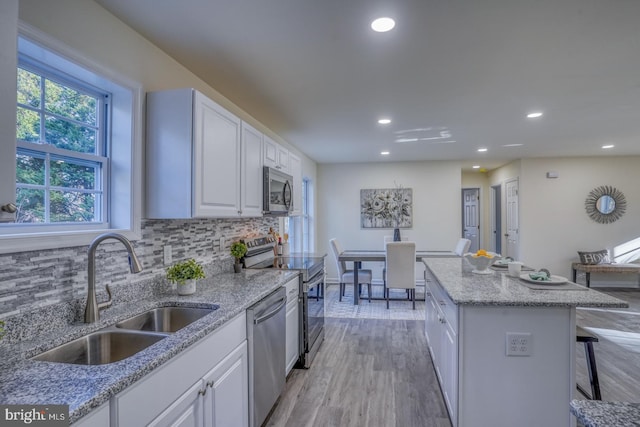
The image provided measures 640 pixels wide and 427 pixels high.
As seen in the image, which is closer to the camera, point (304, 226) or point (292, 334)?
point (292, 334)

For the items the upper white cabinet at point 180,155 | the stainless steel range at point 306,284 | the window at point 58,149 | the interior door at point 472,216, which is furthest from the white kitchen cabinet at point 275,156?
the interior door at point 472,216

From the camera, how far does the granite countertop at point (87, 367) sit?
0.88 metres

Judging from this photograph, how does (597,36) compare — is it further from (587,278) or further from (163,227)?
(587,278)

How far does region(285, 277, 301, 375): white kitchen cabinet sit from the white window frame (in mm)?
1253

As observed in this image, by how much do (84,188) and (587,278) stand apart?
7.42 m

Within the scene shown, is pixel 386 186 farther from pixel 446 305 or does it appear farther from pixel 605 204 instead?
pixel 446 305

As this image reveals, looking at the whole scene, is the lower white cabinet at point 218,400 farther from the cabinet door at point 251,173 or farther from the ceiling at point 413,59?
the ceiling at point 413,59

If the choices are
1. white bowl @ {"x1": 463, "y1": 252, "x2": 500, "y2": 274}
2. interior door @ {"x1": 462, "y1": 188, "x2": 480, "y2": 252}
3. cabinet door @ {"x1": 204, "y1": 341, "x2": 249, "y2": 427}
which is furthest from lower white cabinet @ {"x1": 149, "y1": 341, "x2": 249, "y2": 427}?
interior door @ {"x1": 462, "y1": 188, "x2": 480, "y2": 252}

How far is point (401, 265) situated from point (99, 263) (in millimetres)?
3979

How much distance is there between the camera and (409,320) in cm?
432

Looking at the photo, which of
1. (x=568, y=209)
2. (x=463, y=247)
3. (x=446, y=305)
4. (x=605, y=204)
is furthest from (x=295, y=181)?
(x=605, y=204)

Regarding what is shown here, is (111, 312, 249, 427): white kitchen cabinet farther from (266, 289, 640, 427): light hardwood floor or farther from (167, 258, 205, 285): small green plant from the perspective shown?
(266, 289, 640, 427): light hardwood floor

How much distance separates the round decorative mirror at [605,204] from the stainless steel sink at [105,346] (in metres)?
7.40

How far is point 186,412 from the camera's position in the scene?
1.30 metres
